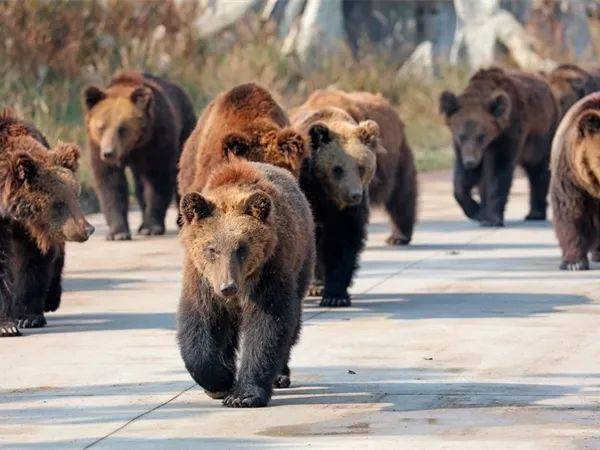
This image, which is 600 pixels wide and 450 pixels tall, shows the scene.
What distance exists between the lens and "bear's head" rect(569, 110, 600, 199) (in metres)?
13.1

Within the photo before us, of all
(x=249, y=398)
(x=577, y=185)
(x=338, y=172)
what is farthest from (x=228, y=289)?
(x=577, y=185)

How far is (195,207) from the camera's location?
792 cm

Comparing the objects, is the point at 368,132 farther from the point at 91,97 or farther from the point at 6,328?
the point at 91,97

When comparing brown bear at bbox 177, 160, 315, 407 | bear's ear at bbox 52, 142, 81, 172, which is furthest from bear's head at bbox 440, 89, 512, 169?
brown bear at bbox 177, 160, 315, 407

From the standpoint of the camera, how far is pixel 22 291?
10.6m

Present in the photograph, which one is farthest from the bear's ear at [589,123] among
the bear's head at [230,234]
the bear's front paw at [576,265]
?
the bear's head at [230,234]

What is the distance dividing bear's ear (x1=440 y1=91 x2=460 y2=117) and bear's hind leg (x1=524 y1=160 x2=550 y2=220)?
3.76 ft

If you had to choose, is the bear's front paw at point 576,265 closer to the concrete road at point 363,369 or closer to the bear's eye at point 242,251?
the concrete road at point 363,369

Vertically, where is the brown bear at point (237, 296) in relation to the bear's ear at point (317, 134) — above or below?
above

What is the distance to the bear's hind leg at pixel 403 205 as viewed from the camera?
15273 millimetres

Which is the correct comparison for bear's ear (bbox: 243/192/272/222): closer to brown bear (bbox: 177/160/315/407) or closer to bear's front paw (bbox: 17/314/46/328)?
brown bear (bbox: 177/160/315/407)

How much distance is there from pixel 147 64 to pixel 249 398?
17049mm

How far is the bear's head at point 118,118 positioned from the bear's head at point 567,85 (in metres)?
5.57

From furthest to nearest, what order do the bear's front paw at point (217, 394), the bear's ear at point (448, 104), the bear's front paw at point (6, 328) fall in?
the bear's ear at point (448, 104), the bear's front paw at point (6, 328), the bear's front paw at point (217, 394)
